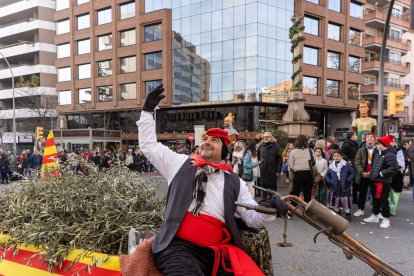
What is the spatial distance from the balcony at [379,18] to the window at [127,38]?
29124 mm

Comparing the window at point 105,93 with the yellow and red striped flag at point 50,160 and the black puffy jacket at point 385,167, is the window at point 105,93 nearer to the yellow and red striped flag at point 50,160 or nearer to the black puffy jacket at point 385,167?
the yellow and red striped flag at point 50,160

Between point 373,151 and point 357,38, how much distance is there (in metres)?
38.9

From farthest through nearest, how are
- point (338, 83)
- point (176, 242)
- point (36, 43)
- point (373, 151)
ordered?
point (36, 43) < point (338, 83) < point (373, 151) < point (176, 242)

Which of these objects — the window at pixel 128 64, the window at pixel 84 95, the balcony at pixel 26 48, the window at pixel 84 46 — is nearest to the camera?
the window at pixel 128 64

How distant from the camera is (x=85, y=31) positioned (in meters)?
43.1

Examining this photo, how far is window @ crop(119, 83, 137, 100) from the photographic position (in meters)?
40.1

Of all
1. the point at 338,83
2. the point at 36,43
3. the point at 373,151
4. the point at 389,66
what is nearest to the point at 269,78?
the point at 338,83

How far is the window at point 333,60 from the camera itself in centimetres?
3886

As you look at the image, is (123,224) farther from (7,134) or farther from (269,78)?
(7,134)

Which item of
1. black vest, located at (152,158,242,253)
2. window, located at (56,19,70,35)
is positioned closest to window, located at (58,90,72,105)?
window, located at (56,19,70,35)

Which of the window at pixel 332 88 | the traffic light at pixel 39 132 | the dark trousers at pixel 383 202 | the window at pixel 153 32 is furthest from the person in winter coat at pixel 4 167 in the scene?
the window at pixel 332 88

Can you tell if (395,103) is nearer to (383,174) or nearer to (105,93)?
(383,174)

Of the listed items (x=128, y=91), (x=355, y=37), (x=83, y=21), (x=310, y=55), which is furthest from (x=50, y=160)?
(x=83, y=21)

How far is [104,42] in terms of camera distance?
42062 millimetres
